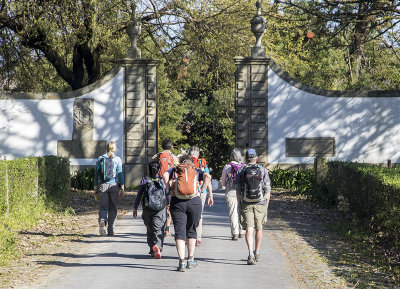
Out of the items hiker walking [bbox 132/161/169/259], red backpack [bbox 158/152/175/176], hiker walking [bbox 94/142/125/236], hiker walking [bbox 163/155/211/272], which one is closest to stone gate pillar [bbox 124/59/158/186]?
hiker walking [bbox 94/142/125/236]

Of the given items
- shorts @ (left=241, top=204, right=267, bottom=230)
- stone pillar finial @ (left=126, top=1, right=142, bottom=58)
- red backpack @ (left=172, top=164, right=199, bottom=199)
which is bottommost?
shorts @ (left=241, top=204, right=267, bottom=230)

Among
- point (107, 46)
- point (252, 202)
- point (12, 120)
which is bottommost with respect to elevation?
point (252, 202)

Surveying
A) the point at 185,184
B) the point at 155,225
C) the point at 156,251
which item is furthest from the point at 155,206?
the point at 185,184

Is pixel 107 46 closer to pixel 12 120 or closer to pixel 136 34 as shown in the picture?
pixel 136 34

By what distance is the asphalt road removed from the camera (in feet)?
23.6

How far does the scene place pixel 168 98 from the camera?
97.2 ft

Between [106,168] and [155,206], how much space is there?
2.40m

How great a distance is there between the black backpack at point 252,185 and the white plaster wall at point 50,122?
37.0ft

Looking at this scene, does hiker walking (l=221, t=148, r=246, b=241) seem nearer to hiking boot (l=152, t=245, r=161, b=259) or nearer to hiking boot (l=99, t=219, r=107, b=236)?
hiking boot (l=152, t=245, r=161, b=259)

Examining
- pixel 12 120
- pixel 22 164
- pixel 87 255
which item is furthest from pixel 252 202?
pixel 12 120

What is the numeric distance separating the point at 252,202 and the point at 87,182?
11229 mm

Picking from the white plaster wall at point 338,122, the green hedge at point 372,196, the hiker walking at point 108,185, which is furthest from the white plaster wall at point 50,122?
the hiker walking at point 108,185

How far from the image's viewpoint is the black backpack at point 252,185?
8438mm

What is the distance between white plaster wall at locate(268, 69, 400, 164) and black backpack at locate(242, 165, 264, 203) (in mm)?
11077
